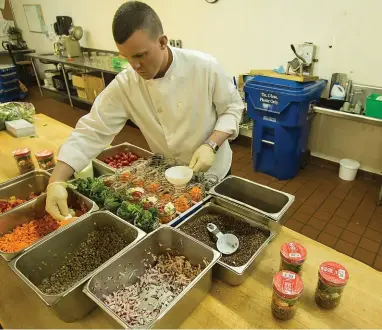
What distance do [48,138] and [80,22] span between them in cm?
456

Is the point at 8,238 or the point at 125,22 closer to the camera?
the point at 125,22

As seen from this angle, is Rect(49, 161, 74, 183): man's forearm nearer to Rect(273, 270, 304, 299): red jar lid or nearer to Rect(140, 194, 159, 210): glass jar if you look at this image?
Rect(140, 194, 159, 210): glass jar

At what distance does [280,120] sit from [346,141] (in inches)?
33.7

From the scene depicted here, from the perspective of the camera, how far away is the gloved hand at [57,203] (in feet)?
4.10

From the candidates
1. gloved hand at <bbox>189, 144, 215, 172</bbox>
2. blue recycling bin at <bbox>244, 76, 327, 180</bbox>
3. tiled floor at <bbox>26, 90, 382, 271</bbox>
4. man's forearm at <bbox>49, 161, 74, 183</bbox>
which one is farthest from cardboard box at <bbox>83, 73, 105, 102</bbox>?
gloved hand at <bbox>189, 144, 215, 172</bbox>

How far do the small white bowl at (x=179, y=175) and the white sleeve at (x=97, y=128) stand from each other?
1.49ft

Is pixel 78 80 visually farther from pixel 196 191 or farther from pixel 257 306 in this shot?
pixel 257 306

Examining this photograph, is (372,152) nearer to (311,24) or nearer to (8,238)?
(311,24)

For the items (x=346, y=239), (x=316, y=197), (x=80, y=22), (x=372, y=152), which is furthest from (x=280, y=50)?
(x=80, y=22)

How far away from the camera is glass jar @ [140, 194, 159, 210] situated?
1235mm

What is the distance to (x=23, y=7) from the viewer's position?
705 centimetres

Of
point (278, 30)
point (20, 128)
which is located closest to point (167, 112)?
point (20, 128)

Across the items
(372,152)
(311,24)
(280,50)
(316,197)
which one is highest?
(311,24)

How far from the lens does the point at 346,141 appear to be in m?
3.17
